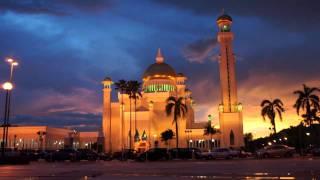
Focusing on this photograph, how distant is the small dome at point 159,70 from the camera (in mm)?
107562

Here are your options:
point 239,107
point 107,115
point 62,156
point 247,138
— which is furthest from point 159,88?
point 62,156

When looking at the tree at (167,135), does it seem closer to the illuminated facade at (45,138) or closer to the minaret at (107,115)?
the minaret at (107,115)

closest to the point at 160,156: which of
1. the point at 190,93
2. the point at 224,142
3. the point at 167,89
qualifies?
the point at 224,142

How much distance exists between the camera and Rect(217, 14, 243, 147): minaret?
291ft

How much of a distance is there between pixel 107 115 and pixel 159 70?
1879cm

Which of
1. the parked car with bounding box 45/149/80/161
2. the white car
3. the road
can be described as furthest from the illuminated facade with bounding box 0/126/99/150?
the road

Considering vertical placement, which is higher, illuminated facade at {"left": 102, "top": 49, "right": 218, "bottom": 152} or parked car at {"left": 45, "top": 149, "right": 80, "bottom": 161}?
illuminated facade at {"left": 102, "top": 49, "right": 218, "bottom": 152}

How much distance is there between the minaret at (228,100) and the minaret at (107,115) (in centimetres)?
3111

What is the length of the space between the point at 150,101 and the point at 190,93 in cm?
2152

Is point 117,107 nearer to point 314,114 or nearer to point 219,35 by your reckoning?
point 219,35

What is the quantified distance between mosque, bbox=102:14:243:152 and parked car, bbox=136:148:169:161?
3315 cm

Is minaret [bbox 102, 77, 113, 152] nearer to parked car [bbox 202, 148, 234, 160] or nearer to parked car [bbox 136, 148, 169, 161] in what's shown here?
parked car [bbox 136, 148, 169, 161]

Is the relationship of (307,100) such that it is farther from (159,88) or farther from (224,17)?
(159,88)

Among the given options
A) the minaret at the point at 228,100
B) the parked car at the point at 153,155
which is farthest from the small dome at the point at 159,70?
the parked car at the point at 153,155
